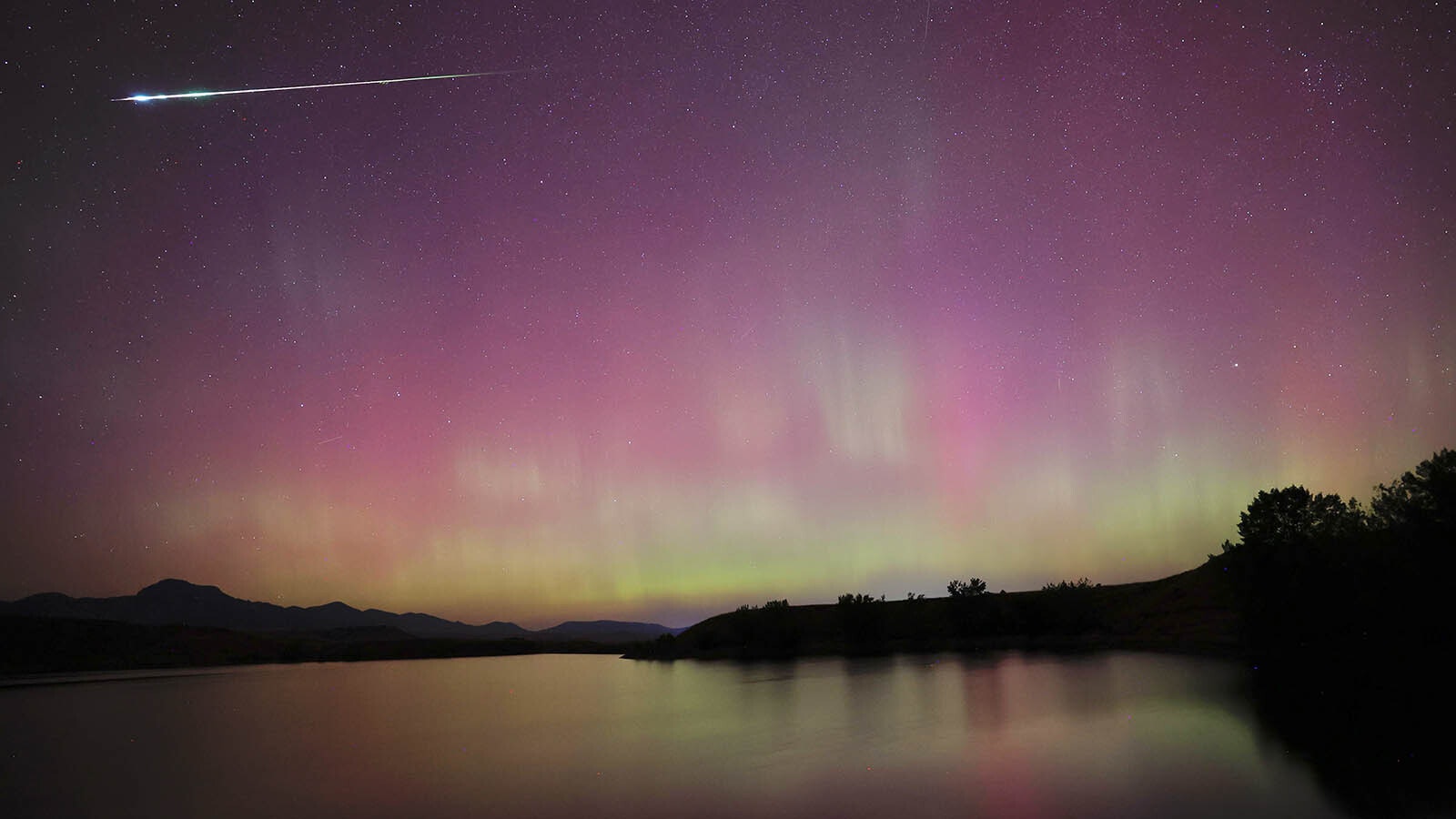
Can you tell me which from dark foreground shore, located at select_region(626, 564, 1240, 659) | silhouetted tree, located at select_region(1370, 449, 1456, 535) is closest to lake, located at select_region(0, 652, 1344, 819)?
silhouetted tree, located at select_region(1370, 449, 1456, 535)

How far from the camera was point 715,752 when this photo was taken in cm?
1364

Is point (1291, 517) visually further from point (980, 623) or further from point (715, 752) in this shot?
point (715, 752)

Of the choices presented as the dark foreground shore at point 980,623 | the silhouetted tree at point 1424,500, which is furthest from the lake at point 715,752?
the dark foreground shore at point 980,623

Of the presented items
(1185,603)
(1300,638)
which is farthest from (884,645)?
(1300,638)

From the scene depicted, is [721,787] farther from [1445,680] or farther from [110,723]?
[110,723]

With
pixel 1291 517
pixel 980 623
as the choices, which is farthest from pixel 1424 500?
pixel 980 623

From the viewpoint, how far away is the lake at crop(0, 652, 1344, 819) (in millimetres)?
9695

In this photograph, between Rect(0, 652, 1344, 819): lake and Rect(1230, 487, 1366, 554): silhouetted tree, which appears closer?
Rect(0, 652, 1344, 819): lake

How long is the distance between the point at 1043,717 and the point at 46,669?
6498 cm

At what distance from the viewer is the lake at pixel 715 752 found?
9695 millimetres

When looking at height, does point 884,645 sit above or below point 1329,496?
below

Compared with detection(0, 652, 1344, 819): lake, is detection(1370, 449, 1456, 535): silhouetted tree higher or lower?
higher

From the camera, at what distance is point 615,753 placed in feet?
46.5

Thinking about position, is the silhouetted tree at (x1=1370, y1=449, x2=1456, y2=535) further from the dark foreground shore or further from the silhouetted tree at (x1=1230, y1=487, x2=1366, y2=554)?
the dark foreground shore
